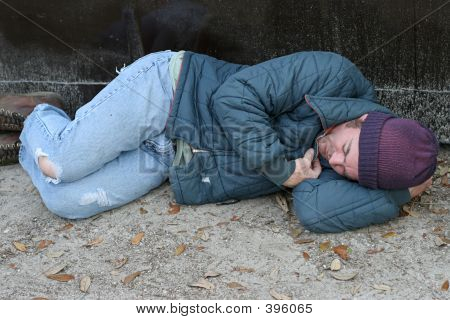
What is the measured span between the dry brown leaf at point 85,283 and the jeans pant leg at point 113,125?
75 cm

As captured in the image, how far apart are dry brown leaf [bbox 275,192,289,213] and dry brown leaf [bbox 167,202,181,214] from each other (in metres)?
0.60

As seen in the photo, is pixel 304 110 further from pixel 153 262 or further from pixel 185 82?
pixel 153 262

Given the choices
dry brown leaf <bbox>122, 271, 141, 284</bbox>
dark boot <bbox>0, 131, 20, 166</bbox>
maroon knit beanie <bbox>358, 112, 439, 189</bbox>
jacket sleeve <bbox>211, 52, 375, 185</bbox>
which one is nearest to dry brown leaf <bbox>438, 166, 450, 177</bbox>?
maroon knit beanie <bbox>358, 112, 439, 189</bbox>

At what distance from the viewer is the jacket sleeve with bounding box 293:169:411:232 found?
11.8ft

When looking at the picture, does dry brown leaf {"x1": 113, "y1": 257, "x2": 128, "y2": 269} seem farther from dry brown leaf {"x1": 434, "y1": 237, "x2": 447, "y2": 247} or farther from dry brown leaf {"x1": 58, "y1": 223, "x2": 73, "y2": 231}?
dry brown leaf {"x1": 434, "y1": 237, "x2": 447, "y2": 247}

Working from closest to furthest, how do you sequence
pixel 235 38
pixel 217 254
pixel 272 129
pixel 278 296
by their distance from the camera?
pixel 278 296, pixel 217 254, pixel 272 129, pixel 235 38

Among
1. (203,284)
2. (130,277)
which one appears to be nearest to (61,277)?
(130,277)

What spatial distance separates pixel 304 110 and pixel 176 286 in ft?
4.01

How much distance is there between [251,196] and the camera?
4.05 m

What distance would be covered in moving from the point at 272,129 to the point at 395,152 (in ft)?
2.26

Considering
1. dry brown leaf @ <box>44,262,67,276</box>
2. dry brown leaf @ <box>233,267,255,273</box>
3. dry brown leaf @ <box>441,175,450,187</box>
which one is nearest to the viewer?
dry brown leaf @ <box>233,267,255,273</box>

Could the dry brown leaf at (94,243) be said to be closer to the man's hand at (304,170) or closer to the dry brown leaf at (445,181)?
the man's hand at (304,170)

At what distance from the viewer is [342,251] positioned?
354cm

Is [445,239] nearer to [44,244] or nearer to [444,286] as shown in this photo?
[444,286]
